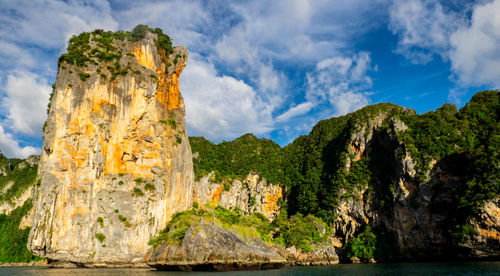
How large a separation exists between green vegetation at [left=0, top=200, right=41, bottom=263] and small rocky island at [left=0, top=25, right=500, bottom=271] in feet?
81.1

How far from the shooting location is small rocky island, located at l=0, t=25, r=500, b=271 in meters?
38.0

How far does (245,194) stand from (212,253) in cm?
3953

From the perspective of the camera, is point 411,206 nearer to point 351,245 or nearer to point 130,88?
point 351,245

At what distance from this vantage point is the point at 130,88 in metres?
45.7

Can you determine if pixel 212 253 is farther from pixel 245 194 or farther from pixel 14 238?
pixel 14 238

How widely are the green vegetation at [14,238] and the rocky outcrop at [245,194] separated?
118ft

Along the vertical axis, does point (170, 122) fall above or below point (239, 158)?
below

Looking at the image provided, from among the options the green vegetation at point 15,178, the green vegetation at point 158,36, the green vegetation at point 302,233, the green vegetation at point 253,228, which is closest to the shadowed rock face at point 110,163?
the green vegetation at point 158,36

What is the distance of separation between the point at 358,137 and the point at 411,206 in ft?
58.8

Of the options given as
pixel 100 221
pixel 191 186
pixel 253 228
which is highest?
pixel 191 186

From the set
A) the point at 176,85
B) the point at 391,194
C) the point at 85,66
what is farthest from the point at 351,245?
the point at 85,66

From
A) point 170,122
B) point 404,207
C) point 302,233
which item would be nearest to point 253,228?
point 302,233

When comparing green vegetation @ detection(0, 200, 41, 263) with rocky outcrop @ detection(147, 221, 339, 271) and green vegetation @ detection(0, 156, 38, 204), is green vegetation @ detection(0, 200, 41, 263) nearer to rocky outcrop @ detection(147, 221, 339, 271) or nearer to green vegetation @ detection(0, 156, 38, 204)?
green vegetation @ detection(0, 156, 38, 204)

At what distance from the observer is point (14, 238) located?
73.8 metres
